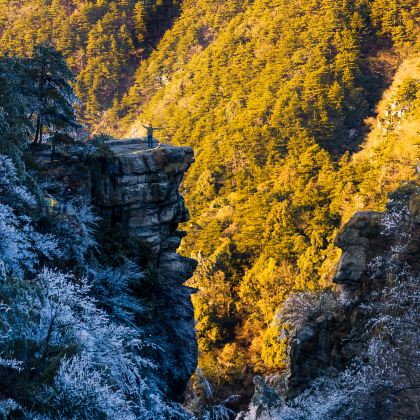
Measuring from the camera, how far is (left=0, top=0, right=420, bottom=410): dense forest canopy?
→ 41.1 meters

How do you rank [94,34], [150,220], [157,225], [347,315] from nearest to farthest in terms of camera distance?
[150,220]
[157,225]
[347,315]
[94,34]

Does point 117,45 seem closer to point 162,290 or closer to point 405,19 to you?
point 405,19

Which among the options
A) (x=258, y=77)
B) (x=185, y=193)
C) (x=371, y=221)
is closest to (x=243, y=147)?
(x=185, y=193)

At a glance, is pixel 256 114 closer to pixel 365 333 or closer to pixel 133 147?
pixel 133 147

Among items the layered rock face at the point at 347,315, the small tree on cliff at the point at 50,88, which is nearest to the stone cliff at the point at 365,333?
the layered rock face at the point at 347,315

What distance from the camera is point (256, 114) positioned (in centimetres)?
5956

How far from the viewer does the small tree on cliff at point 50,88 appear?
1853cm

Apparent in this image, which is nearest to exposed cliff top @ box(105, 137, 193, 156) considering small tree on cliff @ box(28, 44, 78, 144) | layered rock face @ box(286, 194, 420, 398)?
small tree on cliff @ box(28, 44, 78, 144)

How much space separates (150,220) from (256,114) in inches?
1607

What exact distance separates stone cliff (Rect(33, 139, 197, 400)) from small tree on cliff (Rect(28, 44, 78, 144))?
112 centimetres

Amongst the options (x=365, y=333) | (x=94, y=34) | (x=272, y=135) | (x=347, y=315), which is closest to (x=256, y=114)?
(x=272, y=135)

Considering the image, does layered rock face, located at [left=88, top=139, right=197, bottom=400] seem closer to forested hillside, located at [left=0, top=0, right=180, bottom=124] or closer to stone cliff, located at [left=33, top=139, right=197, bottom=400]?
stone cliff, located at [left=33, top=139, right=197, bottom=400]

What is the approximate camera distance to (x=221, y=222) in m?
49.1

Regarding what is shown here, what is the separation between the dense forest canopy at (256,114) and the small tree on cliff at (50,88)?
867 mm
